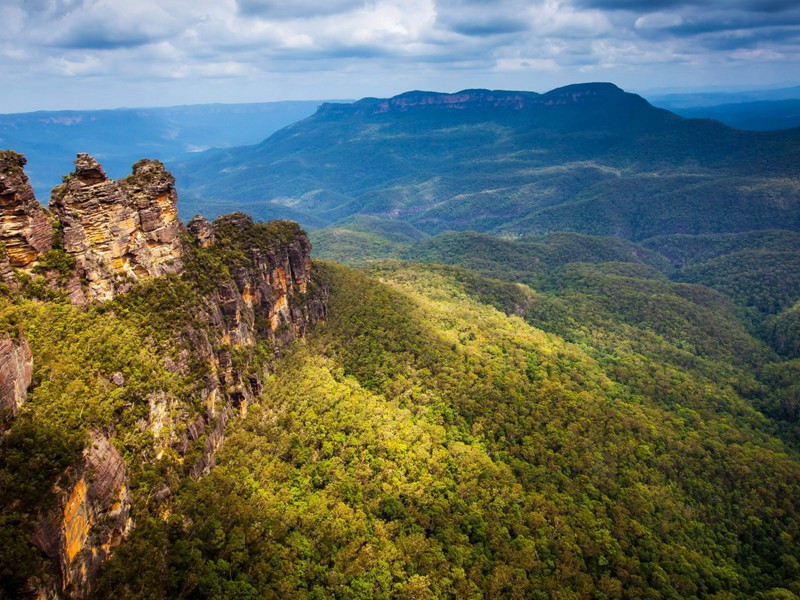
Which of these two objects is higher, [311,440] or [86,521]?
[86,521]

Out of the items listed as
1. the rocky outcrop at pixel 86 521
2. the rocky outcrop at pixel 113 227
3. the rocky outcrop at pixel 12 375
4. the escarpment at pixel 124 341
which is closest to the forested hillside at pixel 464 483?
the rocky outcrop at pixel 86 521

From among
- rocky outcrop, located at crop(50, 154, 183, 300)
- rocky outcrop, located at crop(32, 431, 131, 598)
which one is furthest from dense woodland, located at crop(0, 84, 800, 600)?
rocky outcrop, located at crop(50, 154, 183, 300)

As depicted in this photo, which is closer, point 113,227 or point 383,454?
point 113,227

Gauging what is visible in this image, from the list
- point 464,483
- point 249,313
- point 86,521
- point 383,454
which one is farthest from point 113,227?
point 464,483

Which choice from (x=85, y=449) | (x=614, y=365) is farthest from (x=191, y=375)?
(x=614, y=365)

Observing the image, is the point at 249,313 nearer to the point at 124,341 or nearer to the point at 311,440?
the point at 311,440

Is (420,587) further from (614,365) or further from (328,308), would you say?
(614,365)

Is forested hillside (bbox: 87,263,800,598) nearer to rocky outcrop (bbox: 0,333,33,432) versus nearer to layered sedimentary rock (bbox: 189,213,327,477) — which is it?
layered sedimentary rock (bbox: 189,213,327,477)
